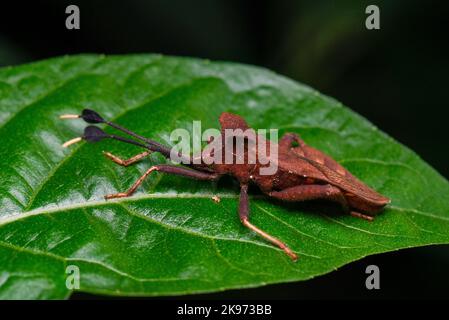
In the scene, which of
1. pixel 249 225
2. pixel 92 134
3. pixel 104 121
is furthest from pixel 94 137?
pixel 249 225

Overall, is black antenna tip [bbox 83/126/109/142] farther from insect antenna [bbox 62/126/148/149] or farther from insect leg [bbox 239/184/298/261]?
insect leg [bbox 239/184/298/261]

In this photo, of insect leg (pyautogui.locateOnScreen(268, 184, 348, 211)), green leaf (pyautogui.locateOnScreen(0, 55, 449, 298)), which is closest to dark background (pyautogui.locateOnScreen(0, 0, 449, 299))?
green leaf (pyautogui.locateOnScreen(0, 55, 449, 298))

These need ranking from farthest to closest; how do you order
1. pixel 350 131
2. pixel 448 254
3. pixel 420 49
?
pixel 420 49
pixel 448 254
pixel 350 131

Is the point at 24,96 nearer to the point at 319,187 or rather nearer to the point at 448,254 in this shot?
the point at 319,187

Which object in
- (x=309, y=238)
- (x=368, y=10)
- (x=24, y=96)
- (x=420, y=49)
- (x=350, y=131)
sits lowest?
(x=309, y=238)

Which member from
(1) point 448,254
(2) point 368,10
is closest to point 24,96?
(2) point 368,10

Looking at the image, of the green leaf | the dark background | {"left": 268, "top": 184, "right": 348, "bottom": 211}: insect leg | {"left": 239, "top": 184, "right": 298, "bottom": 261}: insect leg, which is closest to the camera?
the green leaf
